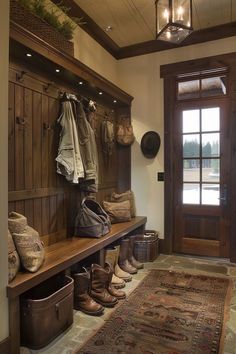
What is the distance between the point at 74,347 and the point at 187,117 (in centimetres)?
309

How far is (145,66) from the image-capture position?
409 cm

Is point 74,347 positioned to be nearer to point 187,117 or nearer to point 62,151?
point 62,151

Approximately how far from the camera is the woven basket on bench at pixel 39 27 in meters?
2.09

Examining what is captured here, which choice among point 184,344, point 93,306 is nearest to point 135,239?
point 93,306

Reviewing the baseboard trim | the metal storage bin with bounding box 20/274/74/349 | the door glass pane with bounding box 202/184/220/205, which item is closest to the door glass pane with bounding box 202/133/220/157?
the door glass pane with bounding box 202/184/220/205

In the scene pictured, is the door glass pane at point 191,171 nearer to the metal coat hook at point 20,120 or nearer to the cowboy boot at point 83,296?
the cowboy boot at point 83,296

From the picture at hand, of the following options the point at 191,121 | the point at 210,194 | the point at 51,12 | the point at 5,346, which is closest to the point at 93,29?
the point at 51,12

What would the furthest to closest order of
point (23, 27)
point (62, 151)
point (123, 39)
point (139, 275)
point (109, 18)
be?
point (123, 39) → point (109, 18) → point (139, 275) → point (62, 151) → point (23, 27)

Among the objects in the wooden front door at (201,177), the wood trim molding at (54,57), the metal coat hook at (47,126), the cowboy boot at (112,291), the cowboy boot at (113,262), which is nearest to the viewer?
the wood trim molding at (54,57)

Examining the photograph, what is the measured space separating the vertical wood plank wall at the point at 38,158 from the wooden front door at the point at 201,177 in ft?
5.10

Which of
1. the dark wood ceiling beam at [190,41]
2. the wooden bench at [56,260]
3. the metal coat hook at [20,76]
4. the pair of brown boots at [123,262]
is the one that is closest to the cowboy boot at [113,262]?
the pair of brown boots at [123,262]

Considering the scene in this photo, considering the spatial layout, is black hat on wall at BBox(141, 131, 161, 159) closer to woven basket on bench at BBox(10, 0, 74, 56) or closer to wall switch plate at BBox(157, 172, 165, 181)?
wall switch plate at BBox(157, 172, 165, 181)

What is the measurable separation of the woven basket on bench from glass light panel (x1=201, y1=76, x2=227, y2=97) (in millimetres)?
1939

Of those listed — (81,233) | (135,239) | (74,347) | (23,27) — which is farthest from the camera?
(135,239)
